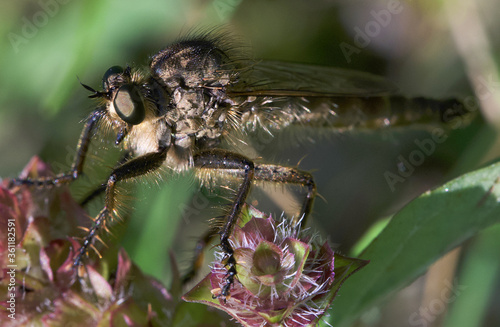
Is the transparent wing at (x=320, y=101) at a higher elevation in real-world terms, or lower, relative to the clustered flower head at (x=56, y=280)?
higher

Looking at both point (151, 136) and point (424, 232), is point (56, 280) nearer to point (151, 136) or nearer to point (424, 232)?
point (151, 136)

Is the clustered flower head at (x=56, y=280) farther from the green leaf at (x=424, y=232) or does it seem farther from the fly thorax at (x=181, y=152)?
the green leaf at (x=424, y=232)

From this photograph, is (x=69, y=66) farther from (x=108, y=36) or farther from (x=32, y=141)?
(x=32, y=141)

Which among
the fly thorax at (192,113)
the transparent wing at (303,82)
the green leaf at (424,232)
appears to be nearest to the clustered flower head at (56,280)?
the fly thorax at (192,113)

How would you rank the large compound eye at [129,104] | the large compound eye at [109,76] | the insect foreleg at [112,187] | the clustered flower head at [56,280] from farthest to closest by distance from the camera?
the large compound eye at [109,76], the large compound eye at [129,104], the insect foreleg at [112,187], the clustered flower head at [56,280]

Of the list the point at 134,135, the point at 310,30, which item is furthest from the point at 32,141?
the point at 310,30

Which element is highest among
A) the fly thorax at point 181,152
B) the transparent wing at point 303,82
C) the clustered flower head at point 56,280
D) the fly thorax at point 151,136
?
the transparent wing at point 303,82

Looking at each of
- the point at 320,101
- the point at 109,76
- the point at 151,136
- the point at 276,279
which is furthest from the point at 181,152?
the point at 276,279
